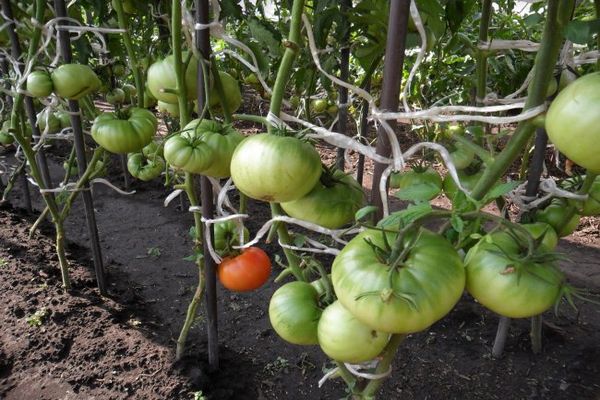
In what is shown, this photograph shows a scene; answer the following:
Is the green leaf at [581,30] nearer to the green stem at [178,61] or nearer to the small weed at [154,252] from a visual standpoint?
the green stem at [178,61]

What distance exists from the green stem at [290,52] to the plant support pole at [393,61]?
0.41ft

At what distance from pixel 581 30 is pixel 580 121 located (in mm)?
147

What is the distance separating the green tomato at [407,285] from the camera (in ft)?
1.53

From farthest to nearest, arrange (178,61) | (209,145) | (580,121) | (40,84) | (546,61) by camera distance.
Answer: (40,84), (178,61), (209,145), (546,61), (580,121)

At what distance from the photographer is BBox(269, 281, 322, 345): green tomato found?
2.29 ft

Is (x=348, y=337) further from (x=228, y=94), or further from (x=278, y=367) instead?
(x=278, y=367)

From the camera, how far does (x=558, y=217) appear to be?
3.14 ft

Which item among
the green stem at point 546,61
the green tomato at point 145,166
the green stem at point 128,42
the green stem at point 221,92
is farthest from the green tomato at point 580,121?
the green tomato at point 145,166

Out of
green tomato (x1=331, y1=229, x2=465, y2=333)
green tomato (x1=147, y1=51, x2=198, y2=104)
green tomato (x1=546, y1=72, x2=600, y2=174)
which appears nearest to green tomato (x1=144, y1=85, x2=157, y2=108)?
green tomato (x1=147, y1=51, x2=198, y2=104)

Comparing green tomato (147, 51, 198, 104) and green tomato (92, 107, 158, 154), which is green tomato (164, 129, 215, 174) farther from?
green tomato (92, 107, 158, 154)

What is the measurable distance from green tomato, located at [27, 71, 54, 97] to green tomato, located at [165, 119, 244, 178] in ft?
2.30

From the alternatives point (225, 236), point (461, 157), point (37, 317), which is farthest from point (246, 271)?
point (37, 317)

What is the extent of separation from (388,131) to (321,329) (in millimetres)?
286

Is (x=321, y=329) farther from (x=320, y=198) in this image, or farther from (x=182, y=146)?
(x=182, y=146)
